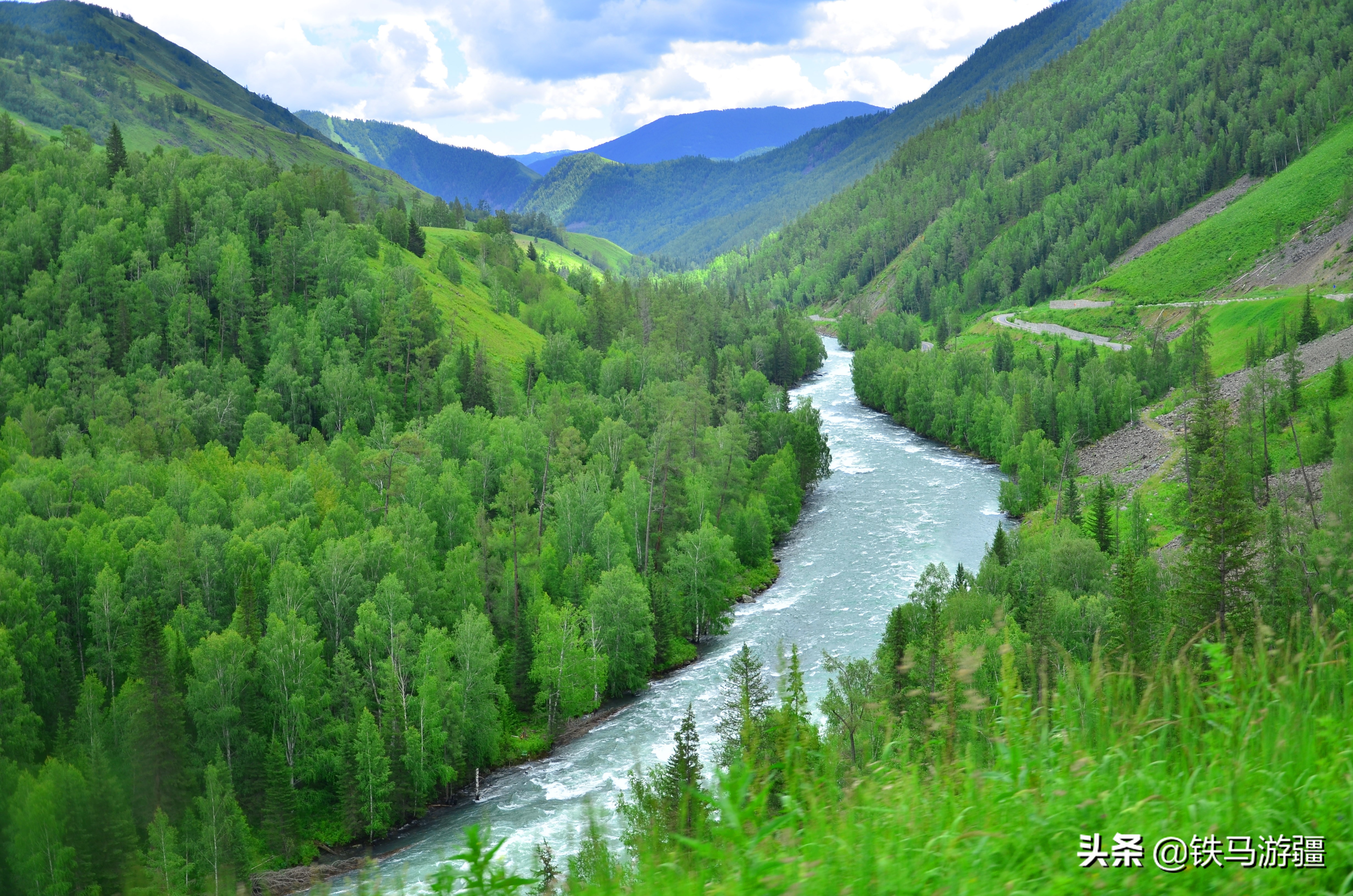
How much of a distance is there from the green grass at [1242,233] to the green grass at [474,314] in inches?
4314

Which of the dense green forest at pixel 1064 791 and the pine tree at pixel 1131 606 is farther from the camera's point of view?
the pine tree at pixel 1131 606

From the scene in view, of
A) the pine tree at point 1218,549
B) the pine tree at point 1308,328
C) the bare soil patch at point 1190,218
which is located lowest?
the pine tree at point 1218,549

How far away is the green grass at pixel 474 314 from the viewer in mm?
120125

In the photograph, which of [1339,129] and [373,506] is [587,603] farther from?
[1339,129]

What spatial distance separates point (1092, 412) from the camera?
105188 mm

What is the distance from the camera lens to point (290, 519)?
6275 cm

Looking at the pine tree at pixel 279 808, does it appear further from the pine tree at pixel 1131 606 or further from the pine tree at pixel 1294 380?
the pine tree at pixel 1294 380

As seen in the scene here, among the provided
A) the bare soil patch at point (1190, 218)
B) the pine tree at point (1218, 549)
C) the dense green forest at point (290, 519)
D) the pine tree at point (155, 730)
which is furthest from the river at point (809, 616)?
the bare soil patch at point (1190, 218)

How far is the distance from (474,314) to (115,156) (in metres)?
52.3

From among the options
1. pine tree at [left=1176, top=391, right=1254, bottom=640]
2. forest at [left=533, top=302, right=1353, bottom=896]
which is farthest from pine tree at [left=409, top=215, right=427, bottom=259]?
forest at [left=533, top=302, right=1353, bottom=896]

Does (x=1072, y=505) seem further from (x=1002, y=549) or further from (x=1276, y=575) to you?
(x=1276, y=575)

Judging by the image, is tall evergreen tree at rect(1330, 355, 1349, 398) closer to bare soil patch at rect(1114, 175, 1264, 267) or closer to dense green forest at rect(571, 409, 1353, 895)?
dense green forest at rect(571, 409, 1353, 895)

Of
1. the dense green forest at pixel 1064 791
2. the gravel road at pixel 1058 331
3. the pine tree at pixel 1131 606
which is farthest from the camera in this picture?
the gravel road at pixel 1058 331

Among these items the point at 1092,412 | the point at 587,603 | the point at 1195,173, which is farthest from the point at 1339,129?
the point at 587,603
